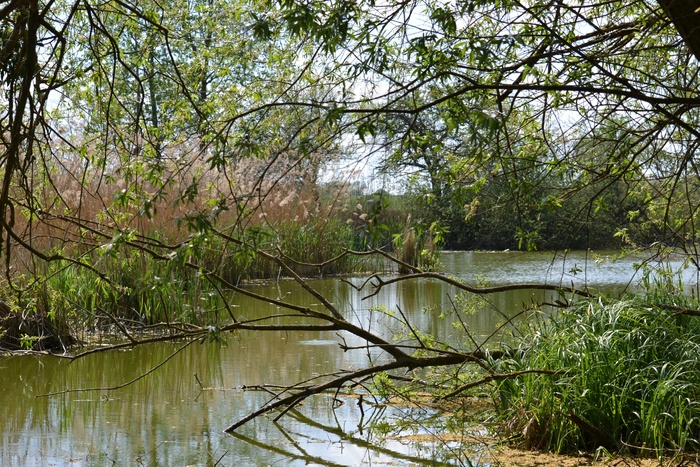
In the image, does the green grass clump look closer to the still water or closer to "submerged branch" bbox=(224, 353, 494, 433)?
"submerged branch" bbox=(224, 353, 494, 433)

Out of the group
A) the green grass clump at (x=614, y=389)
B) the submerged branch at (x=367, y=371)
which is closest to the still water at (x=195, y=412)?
the submerged branch at (x=367, y=371)

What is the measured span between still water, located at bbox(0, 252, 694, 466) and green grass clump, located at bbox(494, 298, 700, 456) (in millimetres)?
392

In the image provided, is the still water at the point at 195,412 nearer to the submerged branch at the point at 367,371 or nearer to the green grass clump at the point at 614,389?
the submerged branch at the point at 367,371

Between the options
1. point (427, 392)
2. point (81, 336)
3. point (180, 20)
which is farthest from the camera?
point (81, 336)

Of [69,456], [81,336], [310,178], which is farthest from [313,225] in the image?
[69,456]

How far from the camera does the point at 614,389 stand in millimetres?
3766

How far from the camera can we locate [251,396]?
511 centimetres

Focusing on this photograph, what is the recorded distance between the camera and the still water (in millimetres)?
3947

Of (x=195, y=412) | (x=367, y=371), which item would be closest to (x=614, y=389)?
(x=367, y=371)

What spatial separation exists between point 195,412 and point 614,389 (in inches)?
91.5

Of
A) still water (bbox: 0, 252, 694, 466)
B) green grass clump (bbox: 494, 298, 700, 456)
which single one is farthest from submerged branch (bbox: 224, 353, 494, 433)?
green grass clump (bbox: 494, 298, 700, 456)

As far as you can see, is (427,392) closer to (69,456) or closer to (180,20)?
(69,456)

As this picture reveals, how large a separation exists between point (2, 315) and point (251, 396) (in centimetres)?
218

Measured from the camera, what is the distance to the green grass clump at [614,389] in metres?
3.58
